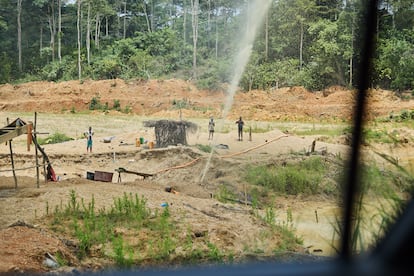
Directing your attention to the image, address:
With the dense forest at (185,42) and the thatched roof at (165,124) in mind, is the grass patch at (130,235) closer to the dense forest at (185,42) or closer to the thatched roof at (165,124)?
the thatched roof at (165,124)

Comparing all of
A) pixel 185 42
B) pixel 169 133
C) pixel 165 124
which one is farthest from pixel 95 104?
pixel 169 133

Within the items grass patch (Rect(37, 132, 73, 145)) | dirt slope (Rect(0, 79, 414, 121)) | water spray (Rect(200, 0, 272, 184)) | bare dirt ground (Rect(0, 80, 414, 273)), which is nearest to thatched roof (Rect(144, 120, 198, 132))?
bare dirt ground (Rect(0, 80, 414, 273))

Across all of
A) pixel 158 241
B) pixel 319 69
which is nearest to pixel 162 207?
pixel 158 241

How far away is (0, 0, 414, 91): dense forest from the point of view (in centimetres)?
2294

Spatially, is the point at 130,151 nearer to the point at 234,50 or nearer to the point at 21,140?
the point at 21,140

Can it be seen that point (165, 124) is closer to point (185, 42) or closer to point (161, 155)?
point (161, 155)

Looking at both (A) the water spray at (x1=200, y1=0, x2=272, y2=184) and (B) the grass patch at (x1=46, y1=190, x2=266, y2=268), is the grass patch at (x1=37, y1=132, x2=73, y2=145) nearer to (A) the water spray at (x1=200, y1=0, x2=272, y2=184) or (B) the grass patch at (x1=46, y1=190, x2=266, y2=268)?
(A) the water spray at (x1=200, y1=0, x2=272, y2=184)

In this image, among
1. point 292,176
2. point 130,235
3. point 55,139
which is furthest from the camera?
point 55,139

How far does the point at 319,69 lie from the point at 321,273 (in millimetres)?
24794

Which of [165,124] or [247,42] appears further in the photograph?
[247,42]

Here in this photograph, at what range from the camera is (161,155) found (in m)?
12.9

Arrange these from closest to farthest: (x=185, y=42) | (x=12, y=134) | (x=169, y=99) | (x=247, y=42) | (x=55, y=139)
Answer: (x=12, y=134) < (x=55, y=139) < (x=247, y=42) < (x=169, y=99) < (x=185, y=42)

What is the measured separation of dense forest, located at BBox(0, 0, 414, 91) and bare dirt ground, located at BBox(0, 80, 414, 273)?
124 cm

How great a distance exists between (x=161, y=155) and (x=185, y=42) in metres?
17.4
